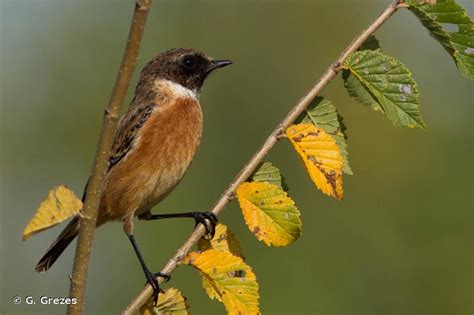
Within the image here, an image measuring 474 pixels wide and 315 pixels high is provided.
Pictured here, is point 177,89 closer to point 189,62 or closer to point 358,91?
point 189,62

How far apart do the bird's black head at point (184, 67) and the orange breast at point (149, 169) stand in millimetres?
571

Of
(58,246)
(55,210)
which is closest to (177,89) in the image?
(58,246)

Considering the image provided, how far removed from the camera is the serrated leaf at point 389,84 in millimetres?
2783

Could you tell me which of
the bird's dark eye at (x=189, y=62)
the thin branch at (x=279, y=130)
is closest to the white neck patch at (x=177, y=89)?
the bird's dark eye at (x=189, y=62)

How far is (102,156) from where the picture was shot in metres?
2.23

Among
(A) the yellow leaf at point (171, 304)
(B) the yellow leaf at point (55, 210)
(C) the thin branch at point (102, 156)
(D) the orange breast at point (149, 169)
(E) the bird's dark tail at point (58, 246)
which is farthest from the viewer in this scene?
(E) the bird's dark tail at point (58, 246)

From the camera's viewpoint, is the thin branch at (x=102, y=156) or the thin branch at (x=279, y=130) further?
the thin branch at (x=279, y=130)

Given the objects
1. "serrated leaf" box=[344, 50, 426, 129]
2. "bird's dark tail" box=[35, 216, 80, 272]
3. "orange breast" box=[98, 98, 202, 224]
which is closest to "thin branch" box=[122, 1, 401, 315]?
"serrated leaf" box=[344, 50, 426, 129]

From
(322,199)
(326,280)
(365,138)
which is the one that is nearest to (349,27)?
(365,138)

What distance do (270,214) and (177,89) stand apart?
2532 mm

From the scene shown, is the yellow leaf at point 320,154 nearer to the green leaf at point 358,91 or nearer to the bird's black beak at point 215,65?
the green leaf at point 358,91

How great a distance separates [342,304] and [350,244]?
3.63 ft

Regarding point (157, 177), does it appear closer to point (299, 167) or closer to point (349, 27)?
point (299, 167)

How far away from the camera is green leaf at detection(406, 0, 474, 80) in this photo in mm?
2730
